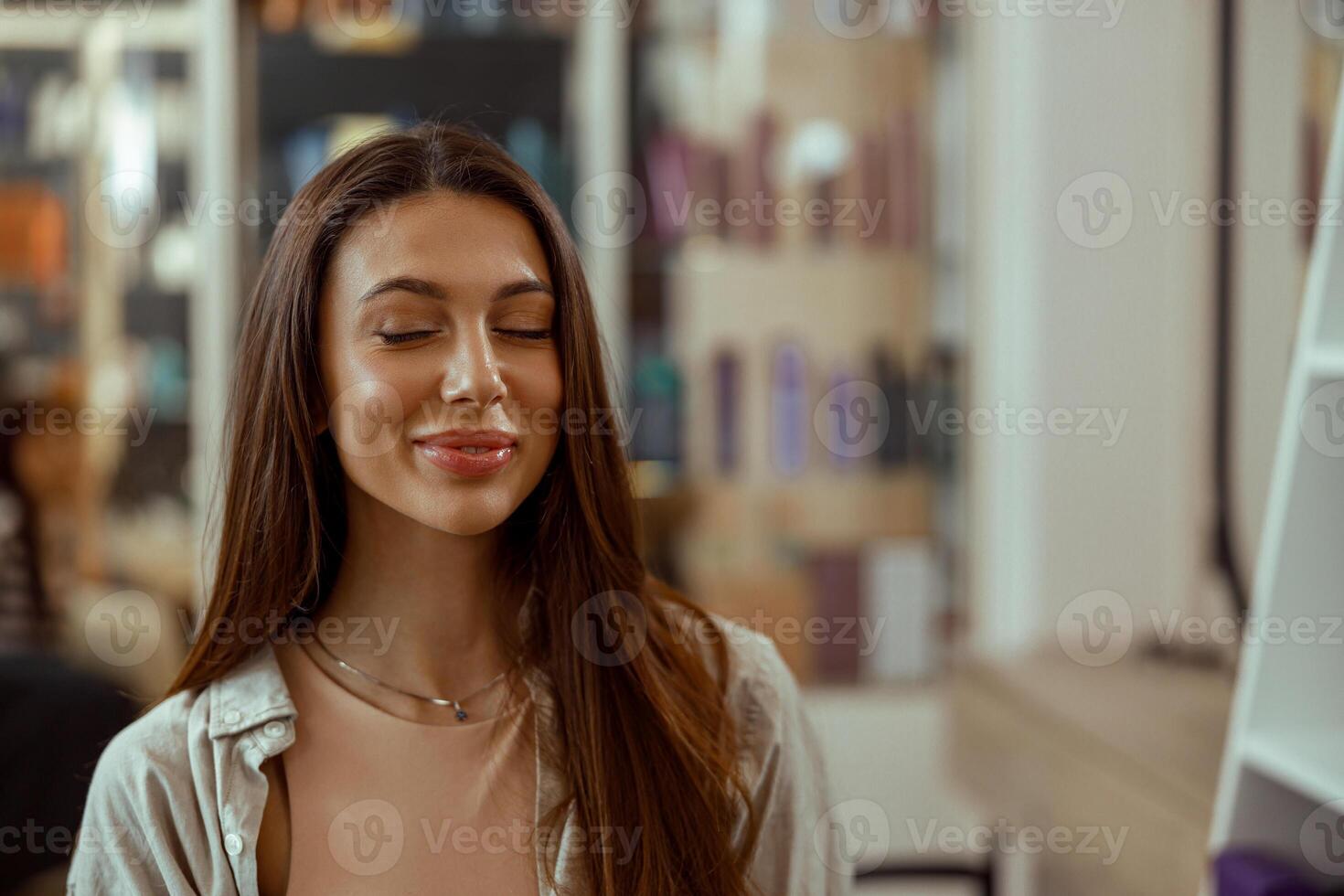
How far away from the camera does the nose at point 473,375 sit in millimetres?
958

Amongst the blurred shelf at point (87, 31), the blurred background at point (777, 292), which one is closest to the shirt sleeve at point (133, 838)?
the blurred background at point (777, 292)

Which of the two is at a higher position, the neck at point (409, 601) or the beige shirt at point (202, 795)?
the neck at point (409, 601)

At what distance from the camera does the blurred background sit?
2.74 meters

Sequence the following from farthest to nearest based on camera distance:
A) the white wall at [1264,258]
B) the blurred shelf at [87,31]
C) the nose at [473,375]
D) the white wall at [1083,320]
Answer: the blurred shelf at [87,31] < the white wall at [1083,320] < the white wall at [1264,258] < the nose at [473,375]

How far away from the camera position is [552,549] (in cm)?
111

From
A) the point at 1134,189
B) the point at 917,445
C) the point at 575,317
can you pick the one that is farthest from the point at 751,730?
the point at 917,445

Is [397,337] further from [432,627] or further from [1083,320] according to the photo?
[1083,320]

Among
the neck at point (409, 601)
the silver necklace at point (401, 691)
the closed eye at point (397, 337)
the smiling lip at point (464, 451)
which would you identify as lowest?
the silver necklace at point (401, 691)

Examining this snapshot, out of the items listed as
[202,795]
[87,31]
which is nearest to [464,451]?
[202,795]

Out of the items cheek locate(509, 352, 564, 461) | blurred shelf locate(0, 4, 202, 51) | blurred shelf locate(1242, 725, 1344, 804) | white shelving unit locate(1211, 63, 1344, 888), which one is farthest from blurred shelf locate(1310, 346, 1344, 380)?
blurred shelf locate(0, 4, 202, 51)

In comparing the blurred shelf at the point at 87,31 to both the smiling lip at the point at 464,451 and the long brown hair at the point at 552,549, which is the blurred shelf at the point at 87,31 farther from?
the smiling lip at the point at 464,451

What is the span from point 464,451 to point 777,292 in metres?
2.18

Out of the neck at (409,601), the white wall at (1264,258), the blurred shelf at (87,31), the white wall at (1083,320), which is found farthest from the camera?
the blurred shelf at (87,31)

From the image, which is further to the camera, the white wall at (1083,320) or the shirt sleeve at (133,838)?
the white wall at (1083,320)
